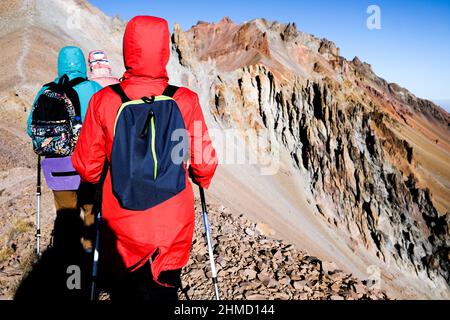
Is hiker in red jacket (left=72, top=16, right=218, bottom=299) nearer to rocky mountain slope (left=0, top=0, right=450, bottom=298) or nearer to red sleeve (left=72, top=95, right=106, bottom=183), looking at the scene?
red sleeve (left=72, top=95, right=106, bottom=183)

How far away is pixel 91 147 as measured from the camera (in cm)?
248

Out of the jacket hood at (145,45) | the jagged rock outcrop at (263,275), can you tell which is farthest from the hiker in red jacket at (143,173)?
the jagged rock outcrop at (263,275)

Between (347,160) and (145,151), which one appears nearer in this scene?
(145,151)

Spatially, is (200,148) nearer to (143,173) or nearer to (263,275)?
(143,173)

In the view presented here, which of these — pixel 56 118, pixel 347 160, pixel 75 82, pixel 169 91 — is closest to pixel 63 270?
pixel 56 118

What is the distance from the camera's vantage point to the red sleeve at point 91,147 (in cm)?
244

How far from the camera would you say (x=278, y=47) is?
59.9 metres

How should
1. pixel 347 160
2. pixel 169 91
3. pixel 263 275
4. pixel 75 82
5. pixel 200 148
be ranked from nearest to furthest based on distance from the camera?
pixel 169 91
pixel 200 148
pixel 75 82
pixel 263 275
pixel 347 160

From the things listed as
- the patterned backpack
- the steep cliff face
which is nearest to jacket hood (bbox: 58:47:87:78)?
the patterned backpack

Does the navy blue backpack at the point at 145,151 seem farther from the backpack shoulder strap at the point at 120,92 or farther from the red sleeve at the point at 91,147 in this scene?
the red sleeve at the point at 91,147

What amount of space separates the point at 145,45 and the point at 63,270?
3.77m

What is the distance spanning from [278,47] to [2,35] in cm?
4824
